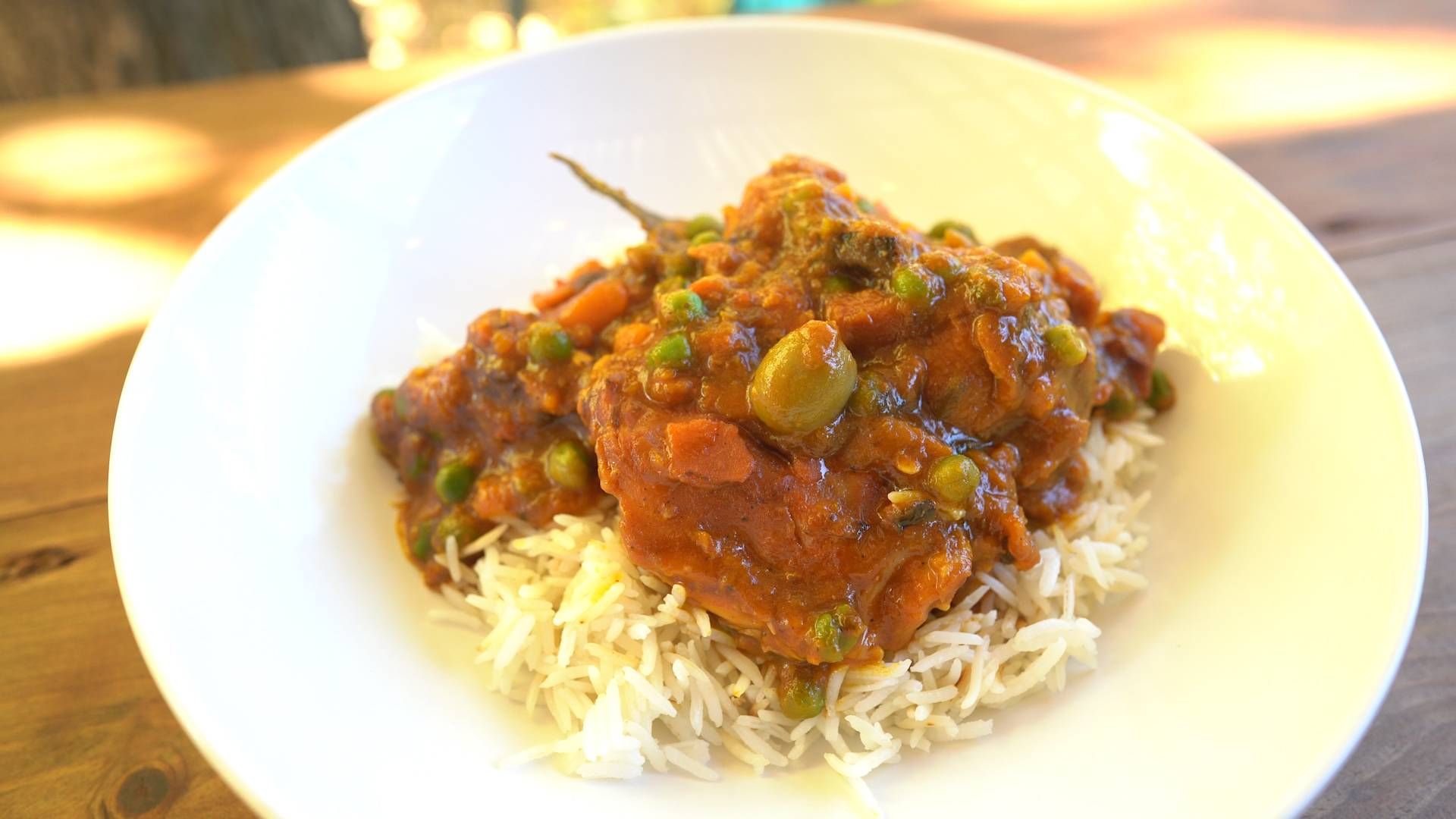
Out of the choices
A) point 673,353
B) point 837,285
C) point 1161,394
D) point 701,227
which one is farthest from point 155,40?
point 1161,394

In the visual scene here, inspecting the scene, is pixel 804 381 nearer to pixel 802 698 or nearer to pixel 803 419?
pixel 803 419

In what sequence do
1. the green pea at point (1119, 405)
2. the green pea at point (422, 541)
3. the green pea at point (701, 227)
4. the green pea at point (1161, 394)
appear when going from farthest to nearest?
the green pea at point (701, 227), the green pea at point (1161, 394), the green pea at point (1119, 405), the green pea at point (422, 541)

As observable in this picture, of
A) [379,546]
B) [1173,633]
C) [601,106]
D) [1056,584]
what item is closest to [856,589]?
[1056,584]

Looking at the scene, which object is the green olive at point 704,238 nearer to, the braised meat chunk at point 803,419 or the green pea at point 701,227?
the green pea at point 701,227

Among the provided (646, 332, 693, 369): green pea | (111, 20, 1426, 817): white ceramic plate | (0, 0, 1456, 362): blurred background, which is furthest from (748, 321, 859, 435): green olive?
(0, 0, 1456, 362): blurred background

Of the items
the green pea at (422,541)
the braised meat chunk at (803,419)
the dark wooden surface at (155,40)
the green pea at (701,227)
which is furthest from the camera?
the dark wooden surface at (155,40)


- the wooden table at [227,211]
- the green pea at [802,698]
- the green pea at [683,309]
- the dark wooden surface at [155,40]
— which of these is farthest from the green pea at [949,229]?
the dark wooden surface at [155,40]
